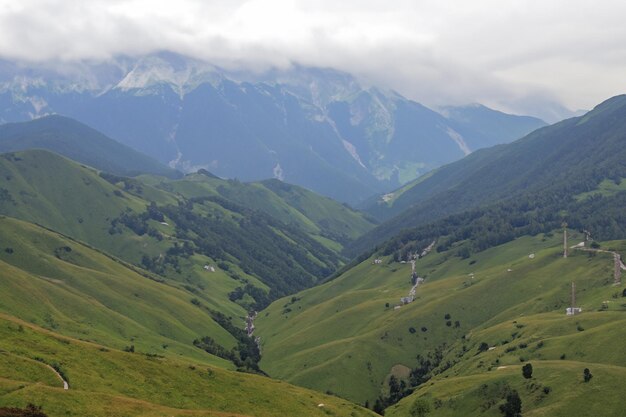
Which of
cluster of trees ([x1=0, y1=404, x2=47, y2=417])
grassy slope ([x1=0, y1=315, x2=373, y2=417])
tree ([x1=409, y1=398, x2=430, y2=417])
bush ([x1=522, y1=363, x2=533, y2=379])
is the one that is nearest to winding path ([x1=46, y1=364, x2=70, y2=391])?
grassy slope ([x1=0, y1=315, x2=373, y2=417])

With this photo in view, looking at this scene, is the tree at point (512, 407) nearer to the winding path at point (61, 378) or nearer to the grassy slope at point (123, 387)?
the grassy slope at point (123, 387)

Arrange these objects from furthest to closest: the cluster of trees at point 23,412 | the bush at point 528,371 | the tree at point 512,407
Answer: the bush at point 528,371 < the tree at point 512,407 < the cluster of trees at point 23,412

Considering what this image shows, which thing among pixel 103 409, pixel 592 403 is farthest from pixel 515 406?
pixel 103 409

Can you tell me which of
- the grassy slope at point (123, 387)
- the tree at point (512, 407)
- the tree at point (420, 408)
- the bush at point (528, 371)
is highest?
the grassy slope at point (123, 387)

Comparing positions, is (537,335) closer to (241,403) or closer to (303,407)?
(303,407)

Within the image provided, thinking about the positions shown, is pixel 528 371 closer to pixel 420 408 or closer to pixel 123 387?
pixel 420 408

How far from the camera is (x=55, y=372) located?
10062cm

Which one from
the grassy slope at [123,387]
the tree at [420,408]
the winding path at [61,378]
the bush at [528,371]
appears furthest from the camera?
the tree at [420,408]

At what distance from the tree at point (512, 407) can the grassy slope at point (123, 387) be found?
3142 centimetres

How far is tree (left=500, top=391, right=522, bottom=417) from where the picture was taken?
13988cm

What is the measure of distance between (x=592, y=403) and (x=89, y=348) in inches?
4068

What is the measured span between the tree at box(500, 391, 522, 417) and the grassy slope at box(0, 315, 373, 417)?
31.4 m

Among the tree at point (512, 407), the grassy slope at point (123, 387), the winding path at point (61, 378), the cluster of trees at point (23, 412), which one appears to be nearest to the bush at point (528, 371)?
the tree at point (512, 407)

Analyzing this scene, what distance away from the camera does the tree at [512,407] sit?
140m
